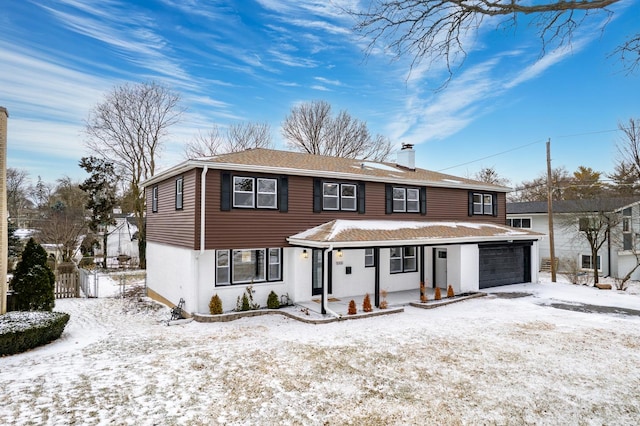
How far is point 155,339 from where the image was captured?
9.36 meters

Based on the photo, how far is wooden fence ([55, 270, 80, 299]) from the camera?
50.9ft

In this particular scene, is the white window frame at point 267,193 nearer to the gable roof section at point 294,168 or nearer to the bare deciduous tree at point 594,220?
the gable roof section at point 294,168

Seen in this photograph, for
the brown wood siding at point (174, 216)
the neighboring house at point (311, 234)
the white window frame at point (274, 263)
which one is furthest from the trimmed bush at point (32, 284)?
the white window frame at point (274, 263)

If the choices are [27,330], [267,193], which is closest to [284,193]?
[267,193]

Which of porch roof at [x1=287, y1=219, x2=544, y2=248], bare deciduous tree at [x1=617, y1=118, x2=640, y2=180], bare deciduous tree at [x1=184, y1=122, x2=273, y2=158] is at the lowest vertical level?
porch roof at [x1=287, y1=219, x2=544, y2=248]

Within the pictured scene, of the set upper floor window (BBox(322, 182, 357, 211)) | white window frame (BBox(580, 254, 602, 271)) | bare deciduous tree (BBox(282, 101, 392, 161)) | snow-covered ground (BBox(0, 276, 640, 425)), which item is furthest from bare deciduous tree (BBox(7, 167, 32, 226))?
white window frame (BBox(580, 254, 602, 271))

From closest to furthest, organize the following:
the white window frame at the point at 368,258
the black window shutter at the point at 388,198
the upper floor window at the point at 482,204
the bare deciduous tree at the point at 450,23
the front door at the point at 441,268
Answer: the bare deciduous tree at the point at 450,23 < the white window frame at the point at 368,258 < the black window shutter at the point at 388,198 < the front door at the point at 441,268 < the upper floor window at the point at 482,204

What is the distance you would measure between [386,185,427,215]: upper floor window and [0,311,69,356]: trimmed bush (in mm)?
12135

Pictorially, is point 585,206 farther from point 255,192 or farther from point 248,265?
point 248,265

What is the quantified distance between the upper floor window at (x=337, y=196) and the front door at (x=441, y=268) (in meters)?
4.84

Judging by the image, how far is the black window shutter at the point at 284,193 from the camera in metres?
12.9

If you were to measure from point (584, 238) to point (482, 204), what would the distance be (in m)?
13.8

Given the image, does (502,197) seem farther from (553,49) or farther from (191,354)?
(191,354)

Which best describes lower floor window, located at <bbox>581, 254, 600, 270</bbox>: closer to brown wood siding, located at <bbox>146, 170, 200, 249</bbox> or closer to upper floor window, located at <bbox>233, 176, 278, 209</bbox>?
upper floor window, located at <bbox>233, 176, 278, 209</bbox>
